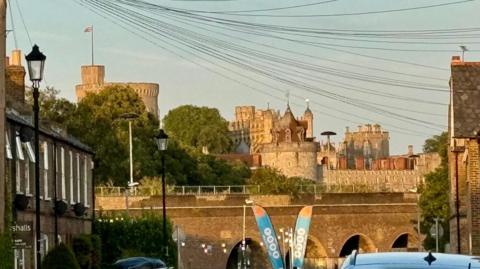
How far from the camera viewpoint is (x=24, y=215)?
46.2 metres

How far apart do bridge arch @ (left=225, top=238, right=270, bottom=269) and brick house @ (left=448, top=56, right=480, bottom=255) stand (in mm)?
63977

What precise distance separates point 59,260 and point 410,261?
2682 cm

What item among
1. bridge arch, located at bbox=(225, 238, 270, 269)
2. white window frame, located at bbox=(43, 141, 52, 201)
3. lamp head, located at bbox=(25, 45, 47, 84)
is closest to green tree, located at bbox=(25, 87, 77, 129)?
bridge arch, located at bbox=(225, 238, 270, 269)

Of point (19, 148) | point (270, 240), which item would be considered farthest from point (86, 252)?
point (19, 148)

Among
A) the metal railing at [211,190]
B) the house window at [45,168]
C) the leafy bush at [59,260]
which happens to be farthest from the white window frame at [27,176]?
the metal railing at [211,190]

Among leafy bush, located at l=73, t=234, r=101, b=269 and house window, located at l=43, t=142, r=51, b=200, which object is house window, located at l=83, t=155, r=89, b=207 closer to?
leafy bush, located at l=73, t=234, r=101, b=269

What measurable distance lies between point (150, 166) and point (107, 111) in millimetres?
6918

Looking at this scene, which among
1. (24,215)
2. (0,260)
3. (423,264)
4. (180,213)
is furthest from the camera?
(180,213)

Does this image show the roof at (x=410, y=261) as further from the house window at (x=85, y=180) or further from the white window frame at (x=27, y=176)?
the house window at (x=85, y=180)

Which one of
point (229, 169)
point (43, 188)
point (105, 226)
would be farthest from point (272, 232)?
point (229, 169)

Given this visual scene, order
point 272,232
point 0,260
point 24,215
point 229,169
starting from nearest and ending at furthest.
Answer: point 0,260 < point 24,215 < point 272,232 < point 229,169

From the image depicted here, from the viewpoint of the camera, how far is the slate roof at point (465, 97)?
56.2 meters

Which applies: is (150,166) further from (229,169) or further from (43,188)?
(43,188)

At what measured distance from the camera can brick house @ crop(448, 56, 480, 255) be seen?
53.6m
